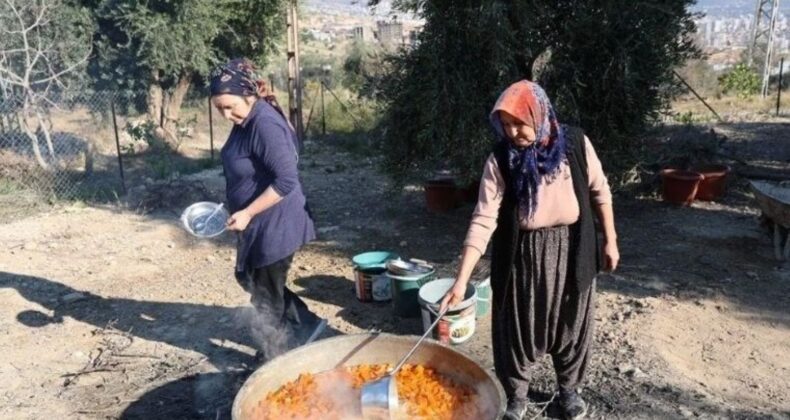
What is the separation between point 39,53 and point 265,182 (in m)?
8.03

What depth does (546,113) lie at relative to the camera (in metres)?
2.63

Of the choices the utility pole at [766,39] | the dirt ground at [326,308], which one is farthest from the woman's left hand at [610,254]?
the utility pole at [766,39]

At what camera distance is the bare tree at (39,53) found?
962 cm

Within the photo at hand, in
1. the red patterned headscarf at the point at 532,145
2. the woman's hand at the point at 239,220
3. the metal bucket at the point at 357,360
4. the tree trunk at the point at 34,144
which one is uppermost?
the red patterned headscarf at the point at 532,145

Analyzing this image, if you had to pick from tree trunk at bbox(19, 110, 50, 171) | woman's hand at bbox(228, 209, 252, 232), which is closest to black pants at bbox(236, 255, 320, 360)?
woman's hand at bbox(228, 209, 252, 232)

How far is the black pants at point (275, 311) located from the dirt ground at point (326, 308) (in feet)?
0.87

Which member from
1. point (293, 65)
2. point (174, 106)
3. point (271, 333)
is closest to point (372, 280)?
point (271, 333)

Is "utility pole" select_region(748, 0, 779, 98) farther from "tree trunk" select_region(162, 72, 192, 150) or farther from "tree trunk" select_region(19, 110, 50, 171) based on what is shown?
"tree trunk" select_region(19, 110, 50, 171)

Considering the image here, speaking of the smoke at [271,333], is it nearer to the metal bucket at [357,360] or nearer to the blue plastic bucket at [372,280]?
the metal bucket at [357,360]

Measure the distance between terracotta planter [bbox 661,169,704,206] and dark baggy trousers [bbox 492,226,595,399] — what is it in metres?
4.84

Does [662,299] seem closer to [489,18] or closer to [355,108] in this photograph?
[489,18]

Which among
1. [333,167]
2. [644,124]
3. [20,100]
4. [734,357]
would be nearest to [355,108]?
[333,167]

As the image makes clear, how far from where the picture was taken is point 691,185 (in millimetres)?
7215

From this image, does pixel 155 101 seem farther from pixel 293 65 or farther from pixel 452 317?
pixel 452 317
